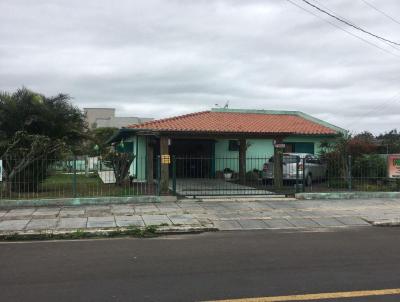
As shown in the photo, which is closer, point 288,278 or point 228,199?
point 288,278

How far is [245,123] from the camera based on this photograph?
26.5 metres

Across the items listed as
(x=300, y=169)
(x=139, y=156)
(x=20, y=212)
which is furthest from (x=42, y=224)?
(x=139, y=156)

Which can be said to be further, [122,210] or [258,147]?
[258,147]

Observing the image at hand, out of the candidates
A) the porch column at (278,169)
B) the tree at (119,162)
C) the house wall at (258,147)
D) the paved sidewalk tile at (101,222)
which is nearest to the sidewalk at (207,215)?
the paved sidewalk tile at (101,222)

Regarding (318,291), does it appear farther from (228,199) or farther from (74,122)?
(74,122)

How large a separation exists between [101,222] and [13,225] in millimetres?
2009

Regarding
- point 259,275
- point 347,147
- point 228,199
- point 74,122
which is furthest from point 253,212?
point 74,122

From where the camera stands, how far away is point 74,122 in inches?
864

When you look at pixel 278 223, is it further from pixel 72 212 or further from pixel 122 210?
pixel 72 212

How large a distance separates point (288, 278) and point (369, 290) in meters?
1.09

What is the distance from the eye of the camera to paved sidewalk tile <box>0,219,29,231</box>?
11539mm

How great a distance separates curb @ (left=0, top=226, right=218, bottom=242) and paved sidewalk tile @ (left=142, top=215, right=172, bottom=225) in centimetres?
73

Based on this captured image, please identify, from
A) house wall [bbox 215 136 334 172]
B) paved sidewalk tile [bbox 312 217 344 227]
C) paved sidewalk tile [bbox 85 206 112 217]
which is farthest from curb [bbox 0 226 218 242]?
house wall [bbox 215 136 334 172]

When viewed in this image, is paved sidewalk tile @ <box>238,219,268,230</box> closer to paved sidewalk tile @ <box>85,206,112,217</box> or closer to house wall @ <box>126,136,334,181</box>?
paved sidewalk tile @ <box>85,206,112,217</box>
